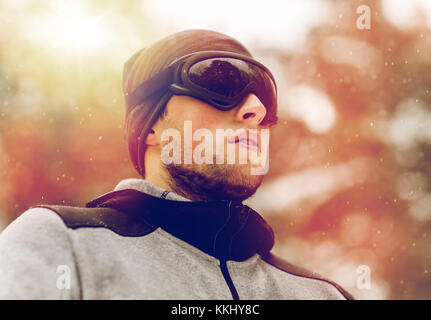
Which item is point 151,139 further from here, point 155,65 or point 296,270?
point 296,270

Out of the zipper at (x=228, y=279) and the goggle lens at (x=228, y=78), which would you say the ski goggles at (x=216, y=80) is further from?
the zipper at (x=228, y=279)

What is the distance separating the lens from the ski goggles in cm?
220

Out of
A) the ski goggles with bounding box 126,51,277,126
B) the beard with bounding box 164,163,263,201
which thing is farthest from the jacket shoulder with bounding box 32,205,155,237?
the ski goggles with bounding box 126,51,277,126

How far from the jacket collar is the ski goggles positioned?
0.48m

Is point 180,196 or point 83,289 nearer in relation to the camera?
point 83,289

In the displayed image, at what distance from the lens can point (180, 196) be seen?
2.12 meters

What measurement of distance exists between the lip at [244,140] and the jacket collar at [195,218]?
0.90 feet

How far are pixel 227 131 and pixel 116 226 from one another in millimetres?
661

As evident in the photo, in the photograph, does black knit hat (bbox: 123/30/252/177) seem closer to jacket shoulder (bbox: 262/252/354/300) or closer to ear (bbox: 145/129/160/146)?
ear (bbox: 145/129/160/146)

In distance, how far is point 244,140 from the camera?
2.14 m

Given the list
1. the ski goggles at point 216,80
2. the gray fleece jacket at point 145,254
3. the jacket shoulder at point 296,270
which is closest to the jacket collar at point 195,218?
the gray fleece jacket at point 145,254
